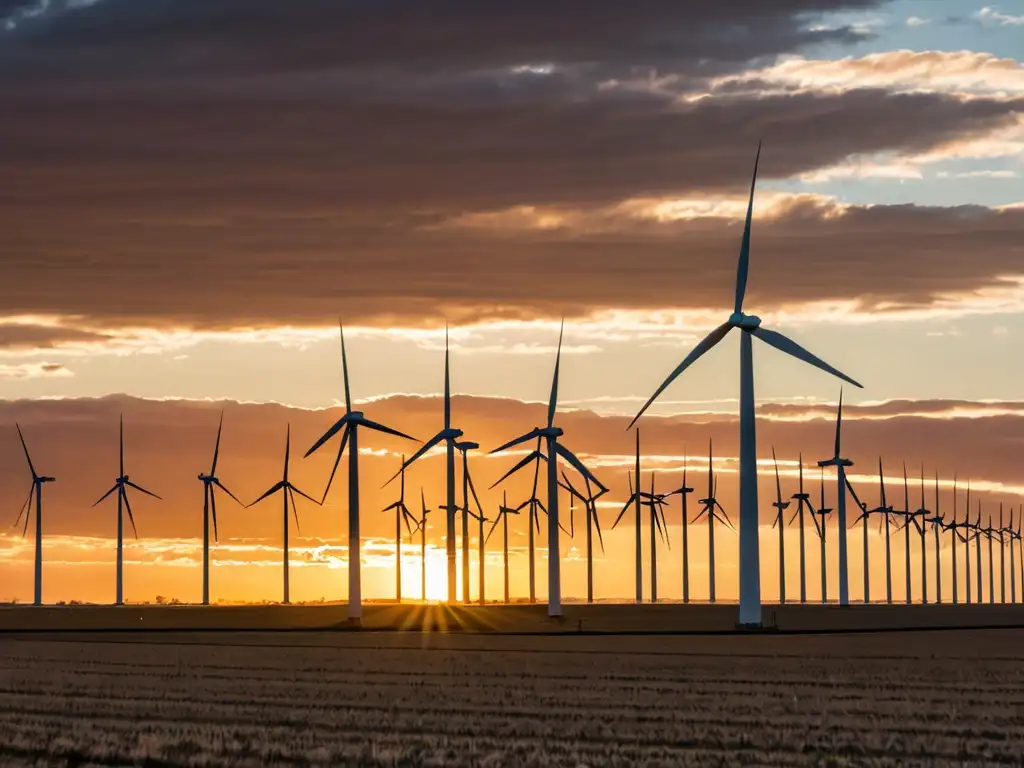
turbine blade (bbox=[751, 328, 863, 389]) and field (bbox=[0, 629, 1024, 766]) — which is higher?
turbine blade (bbox=[751, 328, 863, 389])

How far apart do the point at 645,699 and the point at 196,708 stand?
13.4m

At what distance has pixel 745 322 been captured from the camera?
389 feet

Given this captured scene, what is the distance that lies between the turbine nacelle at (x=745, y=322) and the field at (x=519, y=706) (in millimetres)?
34296

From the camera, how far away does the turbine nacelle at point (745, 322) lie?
4673 inches

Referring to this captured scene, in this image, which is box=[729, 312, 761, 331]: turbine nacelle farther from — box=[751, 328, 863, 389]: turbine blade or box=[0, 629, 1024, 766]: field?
box=[0, 629, 1024, 766]: field

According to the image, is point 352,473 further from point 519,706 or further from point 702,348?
point 519,706

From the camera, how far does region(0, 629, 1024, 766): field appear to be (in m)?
38.6

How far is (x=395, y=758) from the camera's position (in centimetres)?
3728

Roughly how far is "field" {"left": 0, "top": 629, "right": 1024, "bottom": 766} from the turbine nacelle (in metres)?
34.3

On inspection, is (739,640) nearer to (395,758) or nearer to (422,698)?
(422,698)

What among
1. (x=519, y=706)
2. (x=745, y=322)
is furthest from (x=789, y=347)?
(x=519, y=706)

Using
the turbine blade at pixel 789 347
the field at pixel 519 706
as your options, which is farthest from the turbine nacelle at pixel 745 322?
the field at pixel 519 706

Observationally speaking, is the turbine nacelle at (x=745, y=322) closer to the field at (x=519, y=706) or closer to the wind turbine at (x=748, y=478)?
the wind turbine at (x=748, y=478)

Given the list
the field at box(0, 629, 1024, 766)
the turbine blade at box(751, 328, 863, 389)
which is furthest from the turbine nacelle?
the field at box(0, 629, 1024, 766)
